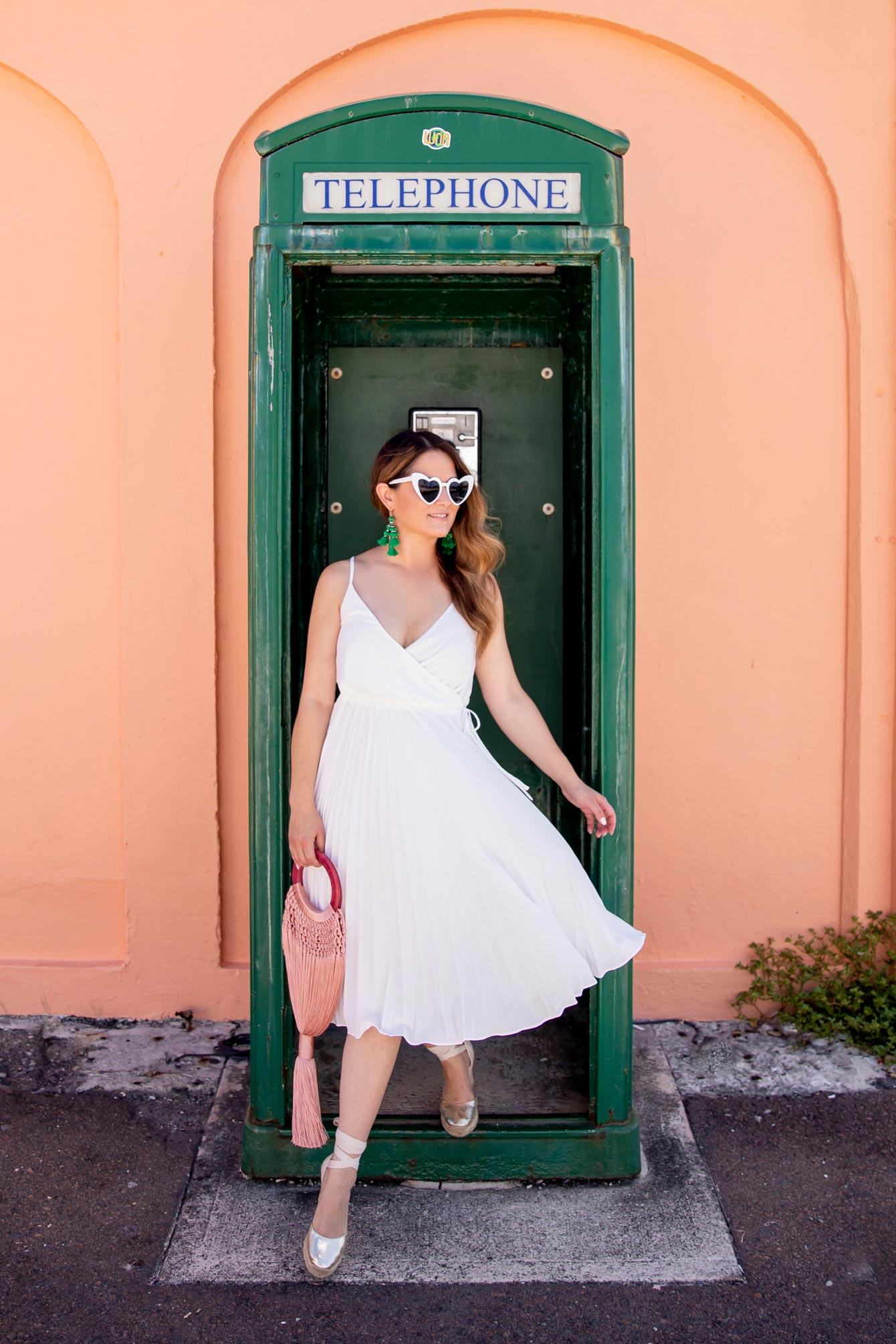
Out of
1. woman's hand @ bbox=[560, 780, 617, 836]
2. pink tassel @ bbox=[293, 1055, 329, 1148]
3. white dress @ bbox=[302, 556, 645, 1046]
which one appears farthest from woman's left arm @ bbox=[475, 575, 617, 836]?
pink tassel @ bbox=[293, 1055, 329, 1148]

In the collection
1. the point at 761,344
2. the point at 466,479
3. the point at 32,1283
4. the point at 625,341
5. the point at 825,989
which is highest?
the point at 761,344

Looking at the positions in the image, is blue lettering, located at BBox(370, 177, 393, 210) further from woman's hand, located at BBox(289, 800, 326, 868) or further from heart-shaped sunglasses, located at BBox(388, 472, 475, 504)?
woman's hand, located at BBox(289, 800, 326, 868)

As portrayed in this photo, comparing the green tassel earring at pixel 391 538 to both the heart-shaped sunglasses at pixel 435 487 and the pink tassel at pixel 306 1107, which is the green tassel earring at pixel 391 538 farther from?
the pink tassel at pixel 306 1107

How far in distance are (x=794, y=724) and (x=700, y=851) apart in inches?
21.6

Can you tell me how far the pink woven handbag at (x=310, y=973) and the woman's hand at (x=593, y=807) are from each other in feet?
2.08

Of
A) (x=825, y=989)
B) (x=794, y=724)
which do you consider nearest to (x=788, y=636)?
(x=794, y=724)

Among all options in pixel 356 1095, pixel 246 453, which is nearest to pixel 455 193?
pixel 246 453

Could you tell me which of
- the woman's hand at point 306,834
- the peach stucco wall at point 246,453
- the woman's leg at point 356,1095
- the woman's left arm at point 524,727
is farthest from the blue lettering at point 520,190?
the woman's leg at point 356,1095

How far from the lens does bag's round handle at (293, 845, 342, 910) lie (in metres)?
2.34

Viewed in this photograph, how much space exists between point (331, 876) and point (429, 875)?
23 centimetres

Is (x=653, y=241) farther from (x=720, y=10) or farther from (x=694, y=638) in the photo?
(x=694, y=638)

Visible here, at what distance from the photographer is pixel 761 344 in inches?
135

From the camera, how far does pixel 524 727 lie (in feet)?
8.50

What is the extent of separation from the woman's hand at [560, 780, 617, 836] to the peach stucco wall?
968 millimetres
